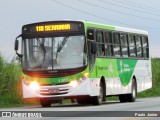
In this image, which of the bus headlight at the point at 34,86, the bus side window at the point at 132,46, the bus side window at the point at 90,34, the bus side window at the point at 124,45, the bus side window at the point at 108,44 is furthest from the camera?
the bus side window at the point at 132,46

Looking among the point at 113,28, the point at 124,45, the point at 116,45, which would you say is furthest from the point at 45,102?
the point at 124,45

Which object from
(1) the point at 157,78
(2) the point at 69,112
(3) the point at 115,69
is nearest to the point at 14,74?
(3) the point at 115,69

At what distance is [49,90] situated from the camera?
91.6 feet

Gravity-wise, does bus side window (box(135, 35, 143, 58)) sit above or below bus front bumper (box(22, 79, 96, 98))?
above

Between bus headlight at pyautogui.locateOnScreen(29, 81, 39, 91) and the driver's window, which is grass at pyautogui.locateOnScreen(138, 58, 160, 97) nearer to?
the driver's window

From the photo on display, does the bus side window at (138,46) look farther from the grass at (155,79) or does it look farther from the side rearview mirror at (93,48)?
the grass at (155,79)

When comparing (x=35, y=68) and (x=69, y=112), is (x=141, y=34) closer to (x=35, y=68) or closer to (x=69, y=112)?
(x=35, y=68)

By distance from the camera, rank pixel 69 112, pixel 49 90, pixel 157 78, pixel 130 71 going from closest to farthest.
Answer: pixel 69 112 < pixel 49 90 < pixel 130 71 < pixel 157 78

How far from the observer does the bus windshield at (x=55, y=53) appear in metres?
27.9

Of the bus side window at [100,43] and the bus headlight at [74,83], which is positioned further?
the bus side window at [100,43]

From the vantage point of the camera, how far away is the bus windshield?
27875 millimetres

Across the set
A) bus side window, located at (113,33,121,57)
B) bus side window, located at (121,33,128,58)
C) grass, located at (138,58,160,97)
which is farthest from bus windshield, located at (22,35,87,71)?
grass, located at (138,58,160,97)

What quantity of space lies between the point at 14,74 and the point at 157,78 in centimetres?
2153

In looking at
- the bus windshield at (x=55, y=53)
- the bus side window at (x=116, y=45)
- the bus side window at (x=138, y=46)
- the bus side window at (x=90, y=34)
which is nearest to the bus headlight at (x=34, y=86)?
the bus windshield at (x=55, y=53)
